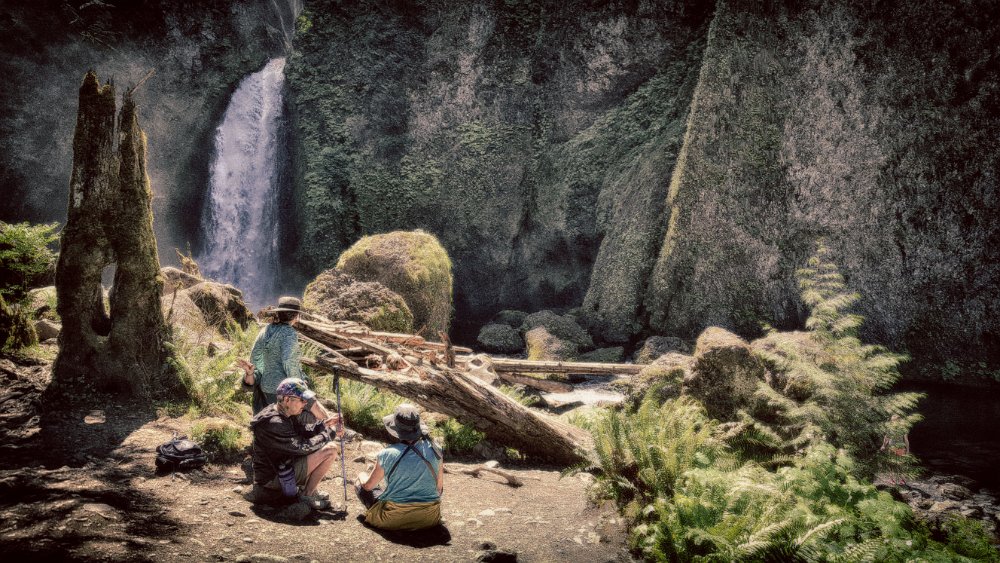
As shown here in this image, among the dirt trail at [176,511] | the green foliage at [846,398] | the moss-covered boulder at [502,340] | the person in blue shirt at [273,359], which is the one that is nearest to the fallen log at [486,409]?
the dirt trail at [176,511]

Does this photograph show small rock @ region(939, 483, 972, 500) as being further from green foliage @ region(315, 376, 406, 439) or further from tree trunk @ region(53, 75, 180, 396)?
tree trunk @ region(53, 75, 180, 396)

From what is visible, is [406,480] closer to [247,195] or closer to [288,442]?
[288,442]

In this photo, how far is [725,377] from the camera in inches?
368

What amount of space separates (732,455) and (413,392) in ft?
15.9

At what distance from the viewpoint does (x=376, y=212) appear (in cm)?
2605

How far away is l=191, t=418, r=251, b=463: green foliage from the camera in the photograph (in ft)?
20.3

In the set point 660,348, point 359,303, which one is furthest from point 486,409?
point 660,348

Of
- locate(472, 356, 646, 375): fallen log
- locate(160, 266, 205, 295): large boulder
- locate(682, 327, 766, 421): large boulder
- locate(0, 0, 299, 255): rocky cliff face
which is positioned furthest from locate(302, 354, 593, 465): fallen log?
locate(0, 0, 299, 255): rocky cliff face

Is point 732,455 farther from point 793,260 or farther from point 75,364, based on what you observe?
point 793,260

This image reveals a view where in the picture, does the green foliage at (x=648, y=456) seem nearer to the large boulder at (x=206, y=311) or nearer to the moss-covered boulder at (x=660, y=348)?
the large boulder at (x=206, y=311)

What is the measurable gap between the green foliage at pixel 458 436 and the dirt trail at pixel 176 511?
4.02 feet

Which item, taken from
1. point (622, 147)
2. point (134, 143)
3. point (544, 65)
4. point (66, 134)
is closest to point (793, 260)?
point (622, 147)

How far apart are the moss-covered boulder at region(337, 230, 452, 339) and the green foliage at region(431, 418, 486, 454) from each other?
4844 mm

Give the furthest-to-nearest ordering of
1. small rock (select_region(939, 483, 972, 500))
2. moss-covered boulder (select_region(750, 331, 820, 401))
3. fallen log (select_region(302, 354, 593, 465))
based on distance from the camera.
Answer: small rock (select_region(939, 483, 972, 500))
fallen log (select_region(302, 354, 593, 465))
moss-covered boulder (select_region(750, 331, 820, 401))
